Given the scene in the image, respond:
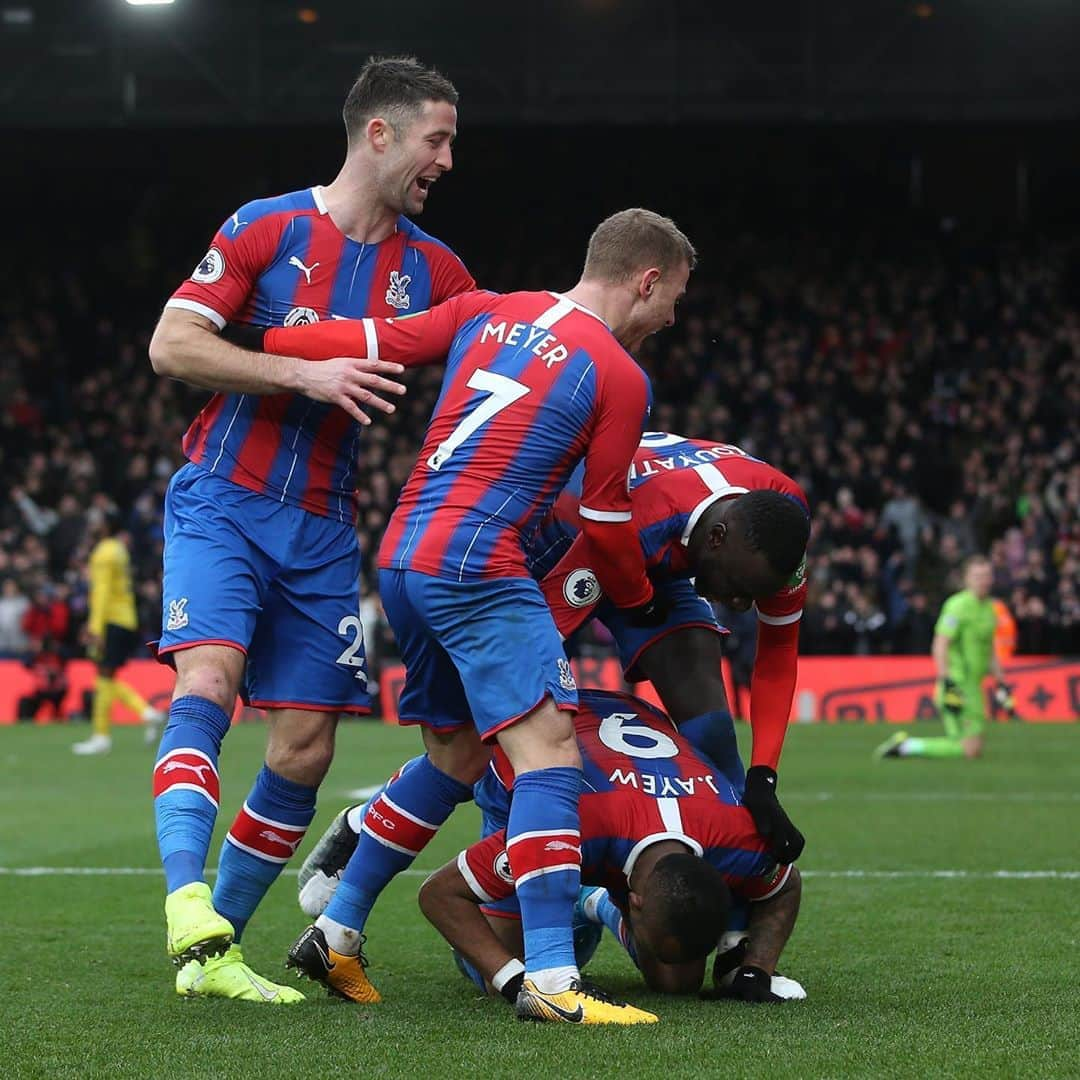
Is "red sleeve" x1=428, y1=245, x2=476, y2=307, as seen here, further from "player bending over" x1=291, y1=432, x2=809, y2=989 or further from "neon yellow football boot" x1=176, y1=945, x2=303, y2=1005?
"neon yellow football boot" x1=176, y1=945, x2=303, y2=1005

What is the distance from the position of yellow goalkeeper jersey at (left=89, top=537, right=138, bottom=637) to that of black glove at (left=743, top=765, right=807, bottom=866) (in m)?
12.8

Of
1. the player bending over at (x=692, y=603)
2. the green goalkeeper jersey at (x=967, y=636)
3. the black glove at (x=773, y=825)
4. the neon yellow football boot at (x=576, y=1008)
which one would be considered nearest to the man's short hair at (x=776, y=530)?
the player bending over at (x=692, y=603)

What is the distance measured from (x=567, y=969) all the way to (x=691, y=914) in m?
0.36

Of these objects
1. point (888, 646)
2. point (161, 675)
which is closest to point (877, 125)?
point (888, 646)

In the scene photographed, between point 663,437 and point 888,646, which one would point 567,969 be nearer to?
point 663,437

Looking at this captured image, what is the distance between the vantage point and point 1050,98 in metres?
21.9

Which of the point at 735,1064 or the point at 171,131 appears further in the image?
the point at 171,131

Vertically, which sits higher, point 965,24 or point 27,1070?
point 965,24

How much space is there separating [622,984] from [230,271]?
2.20 meters

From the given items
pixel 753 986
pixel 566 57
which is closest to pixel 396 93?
pixel 753 986

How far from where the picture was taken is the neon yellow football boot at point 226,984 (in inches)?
175

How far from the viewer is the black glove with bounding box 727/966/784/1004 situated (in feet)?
14.8

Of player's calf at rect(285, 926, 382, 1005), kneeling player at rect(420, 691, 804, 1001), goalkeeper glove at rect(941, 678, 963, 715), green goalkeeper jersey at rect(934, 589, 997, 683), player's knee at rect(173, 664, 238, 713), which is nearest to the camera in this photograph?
kneeling player at rect(420, 691, 804, 1001)

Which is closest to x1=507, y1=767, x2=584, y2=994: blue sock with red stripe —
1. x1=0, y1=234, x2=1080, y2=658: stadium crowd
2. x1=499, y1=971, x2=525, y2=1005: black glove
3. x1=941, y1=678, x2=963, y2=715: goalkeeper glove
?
x1=499, y1=971, x2=525, y2=1005: black glove
